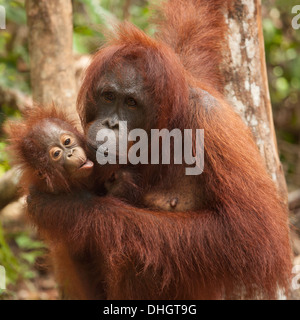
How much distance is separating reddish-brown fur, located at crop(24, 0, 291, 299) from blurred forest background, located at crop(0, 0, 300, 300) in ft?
3.44

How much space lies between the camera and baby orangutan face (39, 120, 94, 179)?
2994 millimetres

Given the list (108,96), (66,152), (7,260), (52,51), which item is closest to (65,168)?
(66,152)

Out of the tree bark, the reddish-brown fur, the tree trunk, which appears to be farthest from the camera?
the tree trunk

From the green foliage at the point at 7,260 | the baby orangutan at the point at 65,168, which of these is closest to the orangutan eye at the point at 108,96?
the baby orangutan at the point at 65,168

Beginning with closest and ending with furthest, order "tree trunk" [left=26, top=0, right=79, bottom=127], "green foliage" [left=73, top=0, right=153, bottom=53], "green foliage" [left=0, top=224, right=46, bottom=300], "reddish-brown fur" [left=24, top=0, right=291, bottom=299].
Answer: "reddish-brown fur" [left=24, top=0, right=291, bottom=299] < "tree trunk" [left=26, top=0, right=79, bottom=127] < "green foliage" [left=73, top=0, right=153, bottom=53] < "green foliage" [left=0, top=224, right=46, bottom=300]

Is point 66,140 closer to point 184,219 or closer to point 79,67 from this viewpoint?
point 184,219

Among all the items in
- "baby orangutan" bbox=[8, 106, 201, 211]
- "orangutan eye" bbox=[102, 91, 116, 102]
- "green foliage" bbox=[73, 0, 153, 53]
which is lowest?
"baby orangutan" bbox=[8, 106, 201, 211]

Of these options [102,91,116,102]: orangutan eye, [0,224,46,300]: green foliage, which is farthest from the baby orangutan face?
[0,224,46,300]: green foliage

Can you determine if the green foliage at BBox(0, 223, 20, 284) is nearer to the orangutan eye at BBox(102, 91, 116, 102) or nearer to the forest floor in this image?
the forest floor

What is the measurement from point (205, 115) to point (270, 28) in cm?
422

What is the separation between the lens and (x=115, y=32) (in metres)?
3.33

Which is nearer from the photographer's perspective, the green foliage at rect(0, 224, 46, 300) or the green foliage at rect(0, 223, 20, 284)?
the green foliage at rect(0, 223, 20, 284)

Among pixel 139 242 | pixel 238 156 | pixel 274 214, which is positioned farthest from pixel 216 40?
pixel 139 242

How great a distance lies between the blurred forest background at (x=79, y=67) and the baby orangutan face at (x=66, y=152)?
2.65 feet
